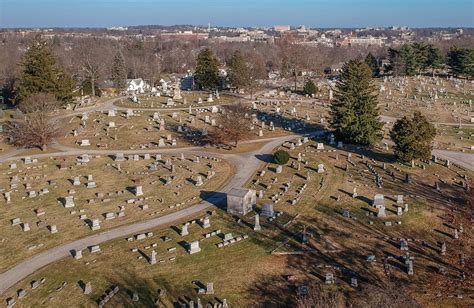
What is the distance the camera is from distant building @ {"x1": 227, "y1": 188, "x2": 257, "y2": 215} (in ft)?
108

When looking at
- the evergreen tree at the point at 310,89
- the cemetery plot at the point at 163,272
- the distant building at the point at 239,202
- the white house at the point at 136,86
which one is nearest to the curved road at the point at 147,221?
the cemetery plot at the point at 163,272

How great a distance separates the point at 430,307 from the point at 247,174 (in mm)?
21628

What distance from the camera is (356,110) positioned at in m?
50.0

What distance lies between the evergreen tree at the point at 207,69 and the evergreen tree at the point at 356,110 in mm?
34550

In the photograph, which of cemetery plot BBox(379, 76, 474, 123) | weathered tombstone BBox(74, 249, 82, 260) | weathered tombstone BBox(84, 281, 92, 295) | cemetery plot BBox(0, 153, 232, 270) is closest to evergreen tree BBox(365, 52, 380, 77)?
cemetery plot BBox(379, 76, 474, 123)

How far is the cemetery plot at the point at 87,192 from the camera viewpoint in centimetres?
3156

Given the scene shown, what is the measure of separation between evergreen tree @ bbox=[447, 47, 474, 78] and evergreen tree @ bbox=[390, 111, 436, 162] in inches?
2451

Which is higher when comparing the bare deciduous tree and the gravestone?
the bare deciduous tree

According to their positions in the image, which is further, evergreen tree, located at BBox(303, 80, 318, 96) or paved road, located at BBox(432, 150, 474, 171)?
evergreen tree, located at BBox(303, 80, 318, 96)

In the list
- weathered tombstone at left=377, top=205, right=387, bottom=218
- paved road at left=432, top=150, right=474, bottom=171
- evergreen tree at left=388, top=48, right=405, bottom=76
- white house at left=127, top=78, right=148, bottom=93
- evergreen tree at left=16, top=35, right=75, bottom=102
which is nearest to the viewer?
weathered tombstone at left=377, top=205, right=387, bottom=218

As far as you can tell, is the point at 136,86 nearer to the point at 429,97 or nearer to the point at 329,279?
the point at 429,97

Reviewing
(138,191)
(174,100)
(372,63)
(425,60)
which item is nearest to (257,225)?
(138,191)

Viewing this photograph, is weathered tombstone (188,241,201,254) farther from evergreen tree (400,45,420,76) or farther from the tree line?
evergreen tree (400,45,420,76)

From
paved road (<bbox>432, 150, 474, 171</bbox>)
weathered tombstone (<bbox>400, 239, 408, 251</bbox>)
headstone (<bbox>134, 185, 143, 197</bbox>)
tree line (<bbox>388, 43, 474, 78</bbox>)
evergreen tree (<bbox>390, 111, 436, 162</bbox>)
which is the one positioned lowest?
headstone (<bbox>134, 185, 143, 197</bbox>)
